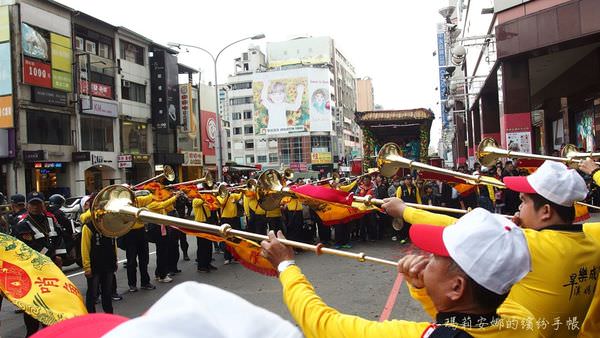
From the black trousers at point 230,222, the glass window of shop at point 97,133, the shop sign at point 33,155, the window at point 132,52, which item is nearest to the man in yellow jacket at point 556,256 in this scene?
the black trousers at point 230,222

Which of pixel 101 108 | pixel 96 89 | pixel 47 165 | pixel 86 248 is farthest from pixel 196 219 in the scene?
pixel 96 89

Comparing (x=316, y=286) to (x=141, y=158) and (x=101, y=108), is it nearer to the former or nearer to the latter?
(x=101, y=108)

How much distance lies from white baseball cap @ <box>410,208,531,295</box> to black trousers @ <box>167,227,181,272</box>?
26.2 ft

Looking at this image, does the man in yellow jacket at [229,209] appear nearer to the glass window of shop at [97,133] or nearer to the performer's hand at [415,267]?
the performer's hand at [415,267]

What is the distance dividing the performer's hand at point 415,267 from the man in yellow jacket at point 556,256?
2.80 ft

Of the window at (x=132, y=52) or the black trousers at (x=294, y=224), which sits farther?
the window at (x=132, y=52)

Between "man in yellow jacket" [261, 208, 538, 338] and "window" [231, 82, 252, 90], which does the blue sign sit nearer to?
"man in yellow jacket" [261, 208, 538, 338]

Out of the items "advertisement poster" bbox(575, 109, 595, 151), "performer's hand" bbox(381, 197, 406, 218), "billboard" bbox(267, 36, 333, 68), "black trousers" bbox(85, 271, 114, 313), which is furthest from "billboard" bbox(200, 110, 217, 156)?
"billboard" bbox(267, 36, 333, 68)

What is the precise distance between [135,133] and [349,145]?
205 ft

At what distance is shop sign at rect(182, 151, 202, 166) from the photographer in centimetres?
3838

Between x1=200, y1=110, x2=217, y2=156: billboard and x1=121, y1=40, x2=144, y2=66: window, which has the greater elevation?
x1=121, y1=40, x2=144, y2=66: window

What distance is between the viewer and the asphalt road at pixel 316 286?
6.43 meters

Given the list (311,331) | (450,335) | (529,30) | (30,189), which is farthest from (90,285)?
(30,189)

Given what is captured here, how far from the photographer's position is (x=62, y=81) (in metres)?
25.2
